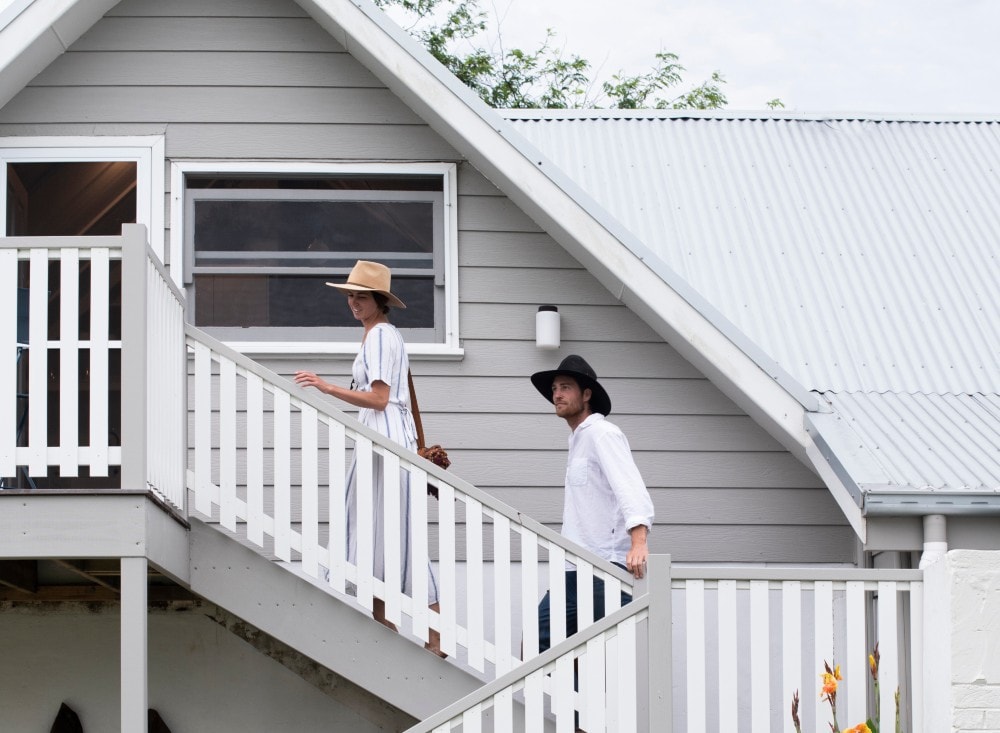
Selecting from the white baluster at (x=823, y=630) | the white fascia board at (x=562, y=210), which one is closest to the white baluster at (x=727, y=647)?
the white baluster at (x=823, y=630)

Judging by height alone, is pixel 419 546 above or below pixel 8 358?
below

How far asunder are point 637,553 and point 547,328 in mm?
2039

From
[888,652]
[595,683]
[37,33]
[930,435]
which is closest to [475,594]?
[595,683]

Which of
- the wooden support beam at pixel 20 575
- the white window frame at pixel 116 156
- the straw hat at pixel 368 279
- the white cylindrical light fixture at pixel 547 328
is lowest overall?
the wooden support beam at pixel 20 575

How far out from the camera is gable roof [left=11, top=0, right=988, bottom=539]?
24.2 feet

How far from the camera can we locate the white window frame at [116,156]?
8266mm

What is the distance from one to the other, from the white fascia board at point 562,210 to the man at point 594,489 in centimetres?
74

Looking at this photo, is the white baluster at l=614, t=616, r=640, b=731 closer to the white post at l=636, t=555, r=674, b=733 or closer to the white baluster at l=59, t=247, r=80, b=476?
the white post at l=636, t=555, r=674, b=733

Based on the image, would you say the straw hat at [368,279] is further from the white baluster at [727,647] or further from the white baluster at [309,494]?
the white baluster at [727,647]

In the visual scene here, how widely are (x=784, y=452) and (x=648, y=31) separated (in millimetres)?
15440

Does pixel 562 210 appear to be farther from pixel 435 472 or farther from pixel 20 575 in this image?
pixel 20 575

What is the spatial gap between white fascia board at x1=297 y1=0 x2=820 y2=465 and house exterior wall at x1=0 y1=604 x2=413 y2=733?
246cm

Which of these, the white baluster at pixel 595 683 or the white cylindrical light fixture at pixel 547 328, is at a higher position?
the white cylindrical light fixture at pixel 547 328

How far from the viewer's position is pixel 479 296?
8281 millimetres
